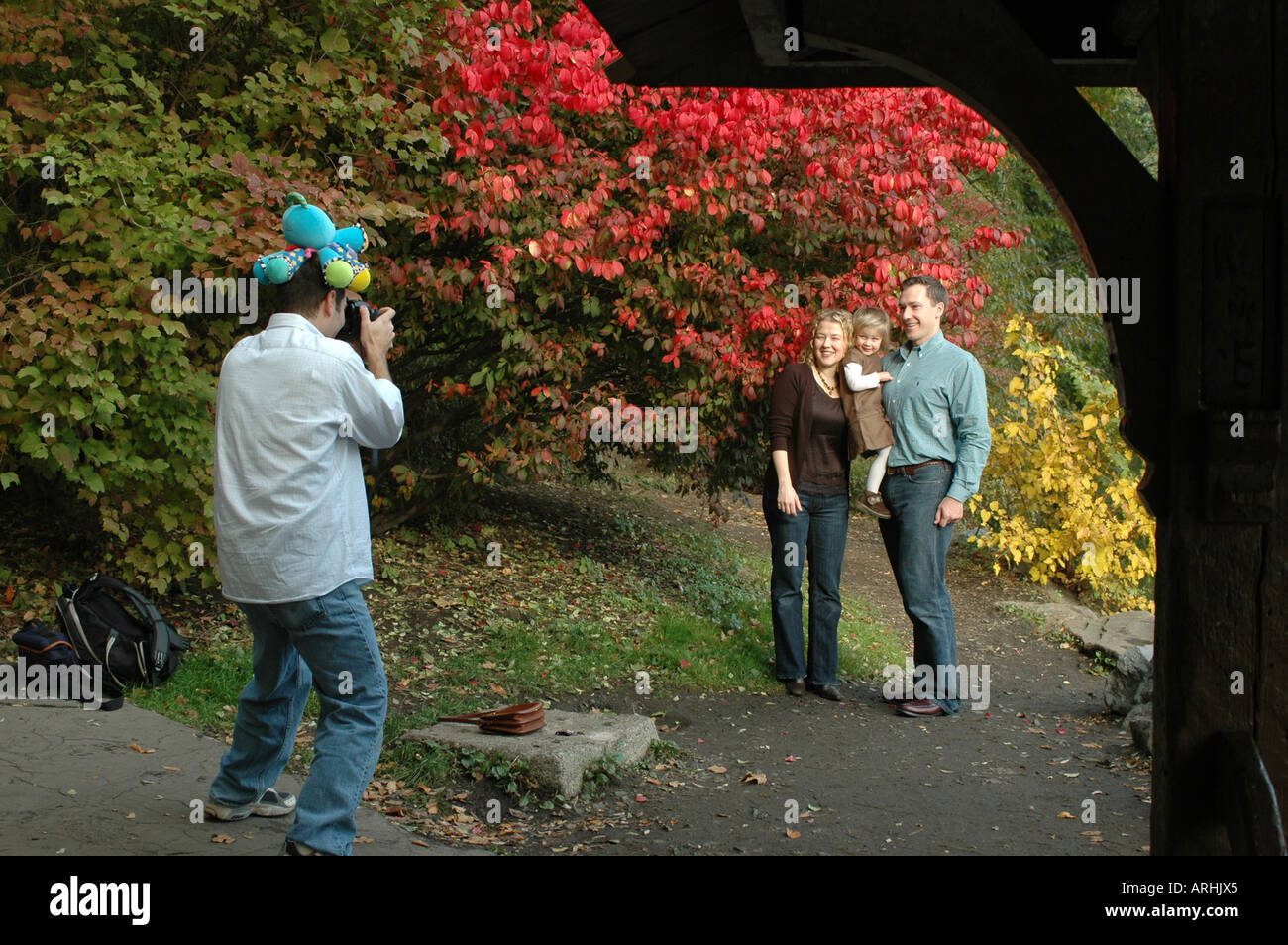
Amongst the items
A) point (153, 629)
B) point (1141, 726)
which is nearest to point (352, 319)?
point (153, 629)

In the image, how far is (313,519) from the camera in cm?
373

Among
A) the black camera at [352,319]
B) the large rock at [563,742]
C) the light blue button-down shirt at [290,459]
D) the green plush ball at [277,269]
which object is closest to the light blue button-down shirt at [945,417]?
the large rock at [563,742]

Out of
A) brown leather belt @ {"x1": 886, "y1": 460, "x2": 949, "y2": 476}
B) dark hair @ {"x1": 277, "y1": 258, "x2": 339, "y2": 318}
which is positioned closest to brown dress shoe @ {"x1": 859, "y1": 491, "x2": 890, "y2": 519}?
brown leather belt @ {"x1": 886, "y1": 460, "x2": 949, "y2": 476}

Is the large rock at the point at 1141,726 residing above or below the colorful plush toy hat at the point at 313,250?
below

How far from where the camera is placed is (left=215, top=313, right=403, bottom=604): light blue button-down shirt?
3705 millimetres

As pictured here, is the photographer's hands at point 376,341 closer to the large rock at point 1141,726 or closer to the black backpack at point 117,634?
the black backpack at point 117,634

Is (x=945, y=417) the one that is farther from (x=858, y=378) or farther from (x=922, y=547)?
(x=922, y=547)

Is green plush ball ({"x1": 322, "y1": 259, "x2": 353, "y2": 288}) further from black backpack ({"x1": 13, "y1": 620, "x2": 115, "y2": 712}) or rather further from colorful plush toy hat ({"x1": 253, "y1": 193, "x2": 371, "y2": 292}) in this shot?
black backpack ({"x1": 13, "y1": 620, "x2": 115, "y2": 712})

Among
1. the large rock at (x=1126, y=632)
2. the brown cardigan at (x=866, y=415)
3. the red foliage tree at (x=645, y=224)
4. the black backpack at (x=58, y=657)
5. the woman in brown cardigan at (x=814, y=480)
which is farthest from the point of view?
the large rock at (x=1126, y=632)

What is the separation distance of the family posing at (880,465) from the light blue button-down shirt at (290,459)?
12.1 ft

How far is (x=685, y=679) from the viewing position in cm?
750

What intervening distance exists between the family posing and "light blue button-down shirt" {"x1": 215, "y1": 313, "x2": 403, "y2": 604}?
12.1ft

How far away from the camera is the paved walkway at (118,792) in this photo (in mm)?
4086

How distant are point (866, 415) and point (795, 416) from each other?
0.46 metres
